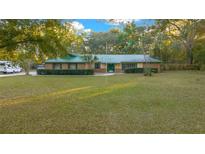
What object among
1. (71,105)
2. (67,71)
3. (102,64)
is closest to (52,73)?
(67,71)

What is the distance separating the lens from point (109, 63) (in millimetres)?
20422

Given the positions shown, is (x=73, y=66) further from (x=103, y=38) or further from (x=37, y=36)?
(x=37, y=36)

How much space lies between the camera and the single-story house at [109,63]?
18.6 m

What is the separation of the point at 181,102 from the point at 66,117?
122 inches

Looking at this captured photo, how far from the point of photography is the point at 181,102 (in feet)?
18.9

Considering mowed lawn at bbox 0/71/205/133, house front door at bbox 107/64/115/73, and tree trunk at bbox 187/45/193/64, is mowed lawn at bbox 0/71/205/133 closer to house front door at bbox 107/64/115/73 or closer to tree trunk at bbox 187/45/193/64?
tree trunk at bbox 187/45/193/64

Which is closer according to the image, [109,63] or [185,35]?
[185,35]

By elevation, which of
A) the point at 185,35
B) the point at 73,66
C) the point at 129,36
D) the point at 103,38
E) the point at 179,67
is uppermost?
the point at 185,35

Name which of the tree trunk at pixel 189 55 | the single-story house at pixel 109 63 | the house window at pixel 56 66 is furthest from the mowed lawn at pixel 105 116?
the house window at pixel 56 66

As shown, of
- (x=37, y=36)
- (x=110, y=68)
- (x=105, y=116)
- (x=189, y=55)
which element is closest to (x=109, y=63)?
(x=110, y=68)

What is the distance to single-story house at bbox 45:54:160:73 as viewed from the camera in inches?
732

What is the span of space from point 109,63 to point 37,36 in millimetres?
15008
